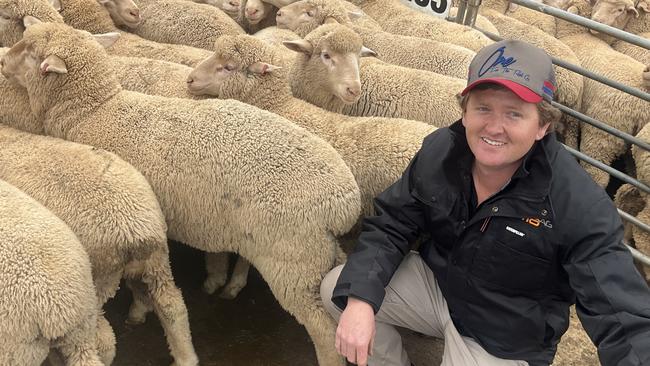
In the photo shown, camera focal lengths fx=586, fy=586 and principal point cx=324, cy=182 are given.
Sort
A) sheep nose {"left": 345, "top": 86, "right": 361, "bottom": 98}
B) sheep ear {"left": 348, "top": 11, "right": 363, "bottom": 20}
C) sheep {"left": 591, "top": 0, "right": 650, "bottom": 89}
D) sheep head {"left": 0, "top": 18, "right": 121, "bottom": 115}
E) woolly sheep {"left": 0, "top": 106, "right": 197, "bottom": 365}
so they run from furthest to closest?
sheep {"left": 591, "top": 0, "right": 650, "bottom": 89} → sheep ear {"left": 348, "top": 11, "right": 363, "bottom": 20} → sheep nose {"left": 345, "top": 86, "right": 361, "bottom": 98} → sheep head {"left": 0, "top": 18, "right": 121, "bottom": 115} → woolly sheep {"left": 0, "top": 106, "right": 197, "bottom": 365}

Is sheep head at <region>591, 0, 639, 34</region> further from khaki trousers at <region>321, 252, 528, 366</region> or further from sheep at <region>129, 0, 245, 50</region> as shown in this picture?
khaki trousers at <region>321, 252, 528, 366</region>

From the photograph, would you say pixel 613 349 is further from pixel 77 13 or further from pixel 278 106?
pixel 77 13

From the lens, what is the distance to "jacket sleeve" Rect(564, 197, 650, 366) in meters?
1.94

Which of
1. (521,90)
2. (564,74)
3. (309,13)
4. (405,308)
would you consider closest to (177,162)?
(405,308)

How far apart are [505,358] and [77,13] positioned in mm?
4177

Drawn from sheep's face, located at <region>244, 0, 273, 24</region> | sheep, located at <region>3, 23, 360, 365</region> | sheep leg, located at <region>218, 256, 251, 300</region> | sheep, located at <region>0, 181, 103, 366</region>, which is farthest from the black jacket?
sheep's face, located at <region>244, 0, 273, 24</region>

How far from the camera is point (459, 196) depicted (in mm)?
2453

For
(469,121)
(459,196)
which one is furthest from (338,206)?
(469,121)

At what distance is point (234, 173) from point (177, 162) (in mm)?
332

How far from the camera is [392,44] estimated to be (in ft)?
16.9

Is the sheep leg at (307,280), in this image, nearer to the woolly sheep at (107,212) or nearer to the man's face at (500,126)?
the woolly sheep at (107,212)

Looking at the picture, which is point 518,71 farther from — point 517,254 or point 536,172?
point 517,254

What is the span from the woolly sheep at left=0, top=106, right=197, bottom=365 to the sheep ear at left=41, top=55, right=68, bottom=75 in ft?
1.40

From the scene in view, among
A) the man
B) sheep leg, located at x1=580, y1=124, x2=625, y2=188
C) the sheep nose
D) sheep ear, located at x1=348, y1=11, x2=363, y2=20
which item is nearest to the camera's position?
the man
